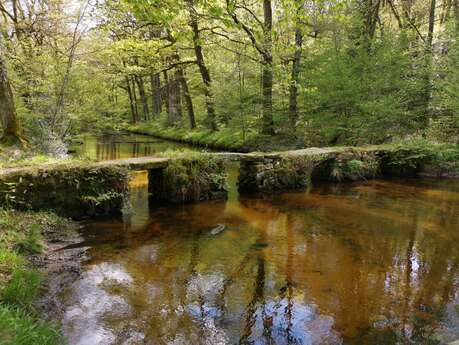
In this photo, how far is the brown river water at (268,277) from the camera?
3.28 m

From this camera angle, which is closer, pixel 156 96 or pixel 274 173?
pixel 274 173

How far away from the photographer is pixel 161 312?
11.7 feet

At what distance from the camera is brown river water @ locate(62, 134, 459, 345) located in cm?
328

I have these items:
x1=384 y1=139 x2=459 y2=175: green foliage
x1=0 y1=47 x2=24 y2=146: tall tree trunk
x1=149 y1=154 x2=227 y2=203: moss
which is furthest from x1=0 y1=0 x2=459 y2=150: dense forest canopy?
x1=149 y1=154 x2=227 y2=203: moss

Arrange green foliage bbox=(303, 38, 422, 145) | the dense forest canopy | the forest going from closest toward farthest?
the forest < the dense forest canopy < green foliage bbox=(303, 38, 422, 145)

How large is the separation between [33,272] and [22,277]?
23 centimetres

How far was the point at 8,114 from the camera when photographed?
9.77 meters

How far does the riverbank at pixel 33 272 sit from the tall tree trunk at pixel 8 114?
17.1 feet

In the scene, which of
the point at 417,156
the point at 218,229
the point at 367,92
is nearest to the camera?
the point at 218,229

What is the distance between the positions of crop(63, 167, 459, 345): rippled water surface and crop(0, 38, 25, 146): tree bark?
17.0 feet

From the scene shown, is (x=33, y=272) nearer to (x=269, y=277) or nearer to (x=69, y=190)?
(x=269, y=277)

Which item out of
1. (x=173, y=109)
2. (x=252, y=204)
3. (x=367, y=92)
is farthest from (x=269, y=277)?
(x=173, y=109)

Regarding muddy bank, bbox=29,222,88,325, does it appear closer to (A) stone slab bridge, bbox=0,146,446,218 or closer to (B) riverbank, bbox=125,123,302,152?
(A) stone slab bridge, bbox=0,146,446,218

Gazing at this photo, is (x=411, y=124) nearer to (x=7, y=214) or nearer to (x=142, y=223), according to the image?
(x=142, y=223)
